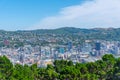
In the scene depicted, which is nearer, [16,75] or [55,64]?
[16,75]

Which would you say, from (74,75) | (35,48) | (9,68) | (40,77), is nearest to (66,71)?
(74,75)

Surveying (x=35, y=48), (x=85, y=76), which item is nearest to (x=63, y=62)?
(x=85, y=76)

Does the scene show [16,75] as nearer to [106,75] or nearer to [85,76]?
[85,76]

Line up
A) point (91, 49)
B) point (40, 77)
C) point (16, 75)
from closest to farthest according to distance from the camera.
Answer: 1. point (16, 75)
2. point (40, 77)
3. point (91, 49)

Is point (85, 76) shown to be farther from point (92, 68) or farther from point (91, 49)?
point (91, 49)

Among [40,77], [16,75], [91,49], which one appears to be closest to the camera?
[16,75]

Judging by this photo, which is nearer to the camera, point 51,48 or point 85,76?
point 85,76
